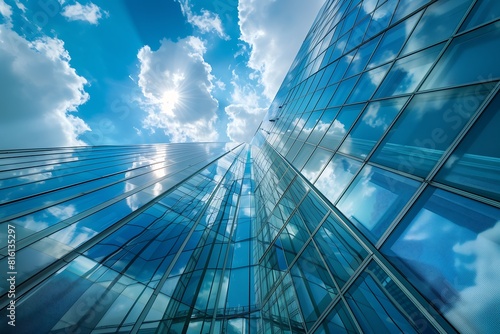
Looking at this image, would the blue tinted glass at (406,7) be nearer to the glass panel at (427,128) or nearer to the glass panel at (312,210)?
the glass panel at (427,128)

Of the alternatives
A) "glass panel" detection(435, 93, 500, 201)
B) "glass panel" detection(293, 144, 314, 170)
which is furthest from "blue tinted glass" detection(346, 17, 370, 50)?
"glass panel" detection(435, 93, 500, 201)

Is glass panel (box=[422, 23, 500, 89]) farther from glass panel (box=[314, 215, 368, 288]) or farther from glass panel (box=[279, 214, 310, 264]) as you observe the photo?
glass panel (box=[279, 214, 310, 264])

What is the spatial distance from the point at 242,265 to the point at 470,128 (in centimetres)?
888

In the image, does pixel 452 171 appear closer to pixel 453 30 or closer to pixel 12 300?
pixel 453 30

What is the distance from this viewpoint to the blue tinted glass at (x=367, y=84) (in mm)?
8188

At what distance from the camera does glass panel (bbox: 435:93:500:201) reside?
141 inches

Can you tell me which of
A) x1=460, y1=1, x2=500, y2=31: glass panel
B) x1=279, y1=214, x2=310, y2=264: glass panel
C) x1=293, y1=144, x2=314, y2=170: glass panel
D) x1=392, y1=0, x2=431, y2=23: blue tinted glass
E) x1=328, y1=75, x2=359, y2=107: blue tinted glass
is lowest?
x1=279, y1=214, x2=310, y2=264: glass panel

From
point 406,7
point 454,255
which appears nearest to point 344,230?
point 454,255

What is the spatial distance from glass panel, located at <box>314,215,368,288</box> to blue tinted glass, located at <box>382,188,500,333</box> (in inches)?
34.8

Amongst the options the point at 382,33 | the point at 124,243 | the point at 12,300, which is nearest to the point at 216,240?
the point at 124,243

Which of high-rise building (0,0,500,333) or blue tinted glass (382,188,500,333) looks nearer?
blue tinted glass (382,188,500,333)

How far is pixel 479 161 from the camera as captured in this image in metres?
3.77

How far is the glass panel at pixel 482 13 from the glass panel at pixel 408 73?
25.1 inches

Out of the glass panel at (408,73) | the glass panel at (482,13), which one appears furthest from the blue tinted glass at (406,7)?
the glass panel at (482,13)
